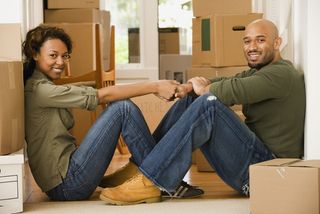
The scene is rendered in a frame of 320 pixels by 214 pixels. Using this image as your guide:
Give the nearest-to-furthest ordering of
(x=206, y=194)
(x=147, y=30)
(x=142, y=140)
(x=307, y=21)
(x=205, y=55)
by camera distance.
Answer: (x=307, y=21), (x=142, y=140), (x=206, y=194), (x=205, y=55), (x=147, y=30)

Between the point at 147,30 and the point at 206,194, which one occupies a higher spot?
the point at 147,30

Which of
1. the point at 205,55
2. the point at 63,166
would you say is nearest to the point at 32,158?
the point at 63,166

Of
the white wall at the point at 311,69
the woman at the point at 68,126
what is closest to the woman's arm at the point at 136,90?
the woman at the point at 68,126

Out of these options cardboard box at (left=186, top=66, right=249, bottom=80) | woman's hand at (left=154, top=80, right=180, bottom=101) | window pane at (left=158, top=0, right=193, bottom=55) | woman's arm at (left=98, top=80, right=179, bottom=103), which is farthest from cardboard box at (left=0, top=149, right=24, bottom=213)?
window pane at (left=158, top=0, right=193, bottom=55)

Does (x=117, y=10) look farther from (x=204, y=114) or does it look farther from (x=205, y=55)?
(x=204, y=114)

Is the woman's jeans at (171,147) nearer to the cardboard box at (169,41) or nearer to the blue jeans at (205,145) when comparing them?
the blue jeans at (205,145)

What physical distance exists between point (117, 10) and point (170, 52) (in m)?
0.66

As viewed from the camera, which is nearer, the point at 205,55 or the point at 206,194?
the point at 206,194

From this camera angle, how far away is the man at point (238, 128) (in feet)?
9.44

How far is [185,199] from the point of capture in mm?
3123

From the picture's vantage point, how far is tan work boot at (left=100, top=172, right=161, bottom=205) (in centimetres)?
298

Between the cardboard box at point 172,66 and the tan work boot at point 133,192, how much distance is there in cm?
375

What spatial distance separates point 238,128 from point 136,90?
0.46m

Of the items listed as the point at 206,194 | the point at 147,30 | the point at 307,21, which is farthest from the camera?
the point at 147,30
